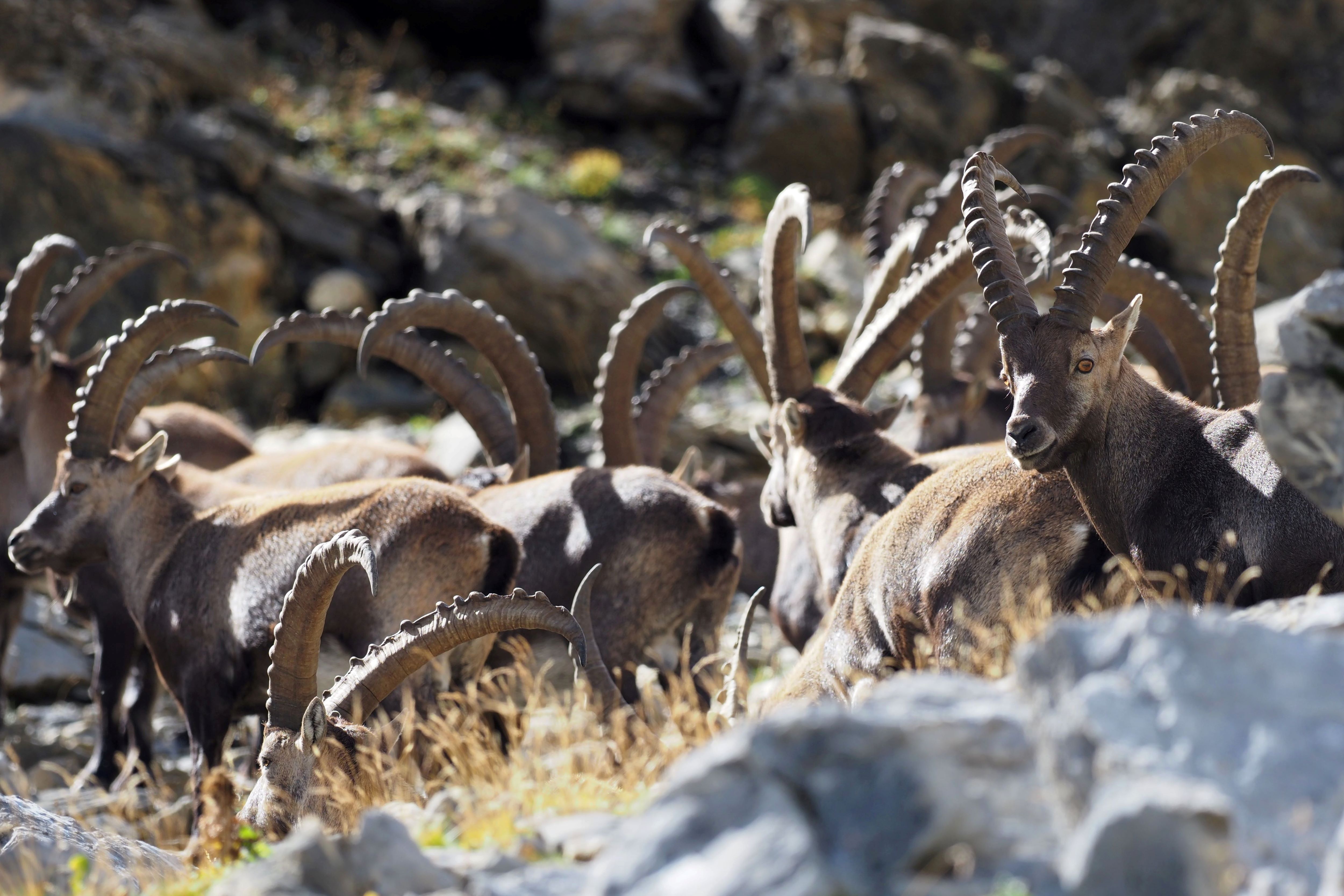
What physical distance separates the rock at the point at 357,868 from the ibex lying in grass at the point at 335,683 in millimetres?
2045

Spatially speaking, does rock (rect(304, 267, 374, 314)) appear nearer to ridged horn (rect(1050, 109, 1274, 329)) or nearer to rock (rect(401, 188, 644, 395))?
rock (rect(401, 188, 644, 395))

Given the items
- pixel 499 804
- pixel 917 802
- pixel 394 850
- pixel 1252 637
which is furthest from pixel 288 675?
pixel 1252 637

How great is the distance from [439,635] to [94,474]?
135 inches

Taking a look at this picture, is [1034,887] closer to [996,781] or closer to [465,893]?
[996,781]

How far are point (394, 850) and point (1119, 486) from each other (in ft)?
9.93

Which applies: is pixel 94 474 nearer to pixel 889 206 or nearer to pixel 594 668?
pixel 594 668

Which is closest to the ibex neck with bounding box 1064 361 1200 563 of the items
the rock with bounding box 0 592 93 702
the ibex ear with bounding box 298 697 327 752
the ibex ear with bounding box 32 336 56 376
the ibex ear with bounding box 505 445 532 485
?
the ibex ear with bounding box 298 697 327 752

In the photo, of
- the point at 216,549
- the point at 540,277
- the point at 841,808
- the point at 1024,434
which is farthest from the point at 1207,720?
the point at 540,277

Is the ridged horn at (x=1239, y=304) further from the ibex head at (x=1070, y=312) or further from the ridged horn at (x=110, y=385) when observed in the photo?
the ridged horn at (x=110, y=385)

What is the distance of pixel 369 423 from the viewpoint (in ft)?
55.9

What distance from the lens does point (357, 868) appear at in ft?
11.4

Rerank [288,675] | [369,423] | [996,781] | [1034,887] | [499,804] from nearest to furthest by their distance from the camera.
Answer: [1034,887] → [996,781] → [499,804] → [288,675] → [369,423]

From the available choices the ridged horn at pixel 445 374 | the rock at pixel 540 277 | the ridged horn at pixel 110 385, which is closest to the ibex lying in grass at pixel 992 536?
the ridged horn at pixel 445 374

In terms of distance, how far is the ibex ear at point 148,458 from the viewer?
26.6 ft
